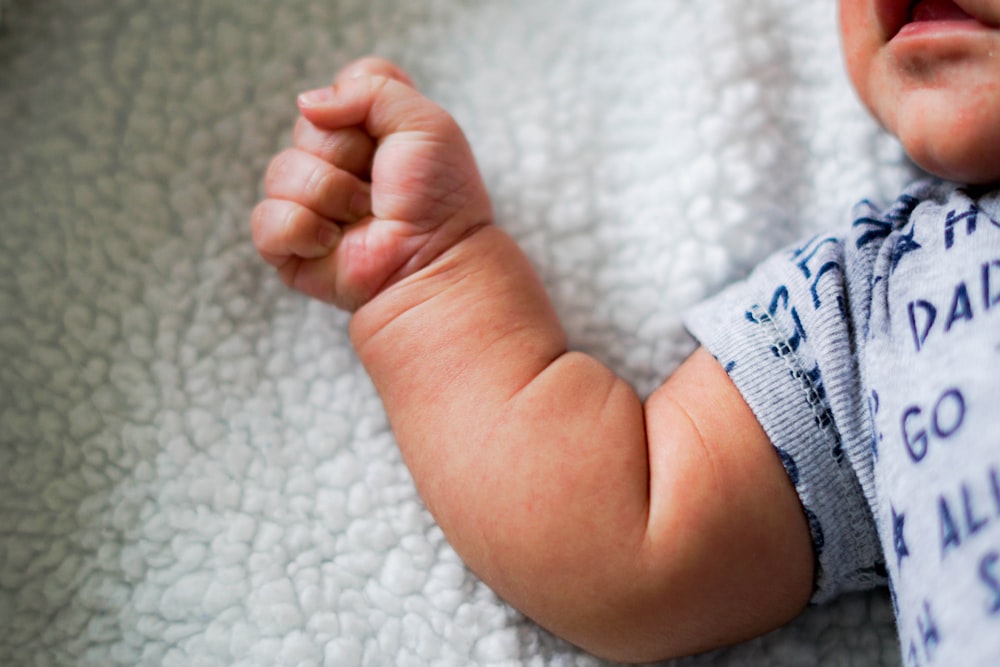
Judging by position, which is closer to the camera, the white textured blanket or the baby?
the baby

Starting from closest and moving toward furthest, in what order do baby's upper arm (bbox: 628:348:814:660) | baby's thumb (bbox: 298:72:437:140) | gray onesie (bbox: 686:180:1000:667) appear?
gray onesie (bbox: 686:180:1000:667) < baby's upper arm (bbox: 628:348:814:660) < baby's thumb (bbox: 298:72:437:140)

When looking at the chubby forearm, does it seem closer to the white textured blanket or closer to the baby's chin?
the white textured blanket

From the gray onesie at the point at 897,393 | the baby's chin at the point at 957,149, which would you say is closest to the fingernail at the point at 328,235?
the gray onesie at the point at 897,393

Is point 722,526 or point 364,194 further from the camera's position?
point 364,194

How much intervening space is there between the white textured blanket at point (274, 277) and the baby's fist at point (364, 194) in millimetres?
69

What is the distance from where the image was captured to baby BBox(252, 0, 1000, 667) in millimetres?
562

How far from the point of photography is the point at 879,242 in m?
0.66

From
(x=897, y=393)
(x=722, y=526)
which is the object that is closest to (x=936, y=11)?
(x=897, y=393)

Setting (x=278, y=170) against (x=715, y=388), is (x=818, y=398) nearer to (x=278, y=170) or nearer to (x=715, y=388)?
(x=715, y=388)

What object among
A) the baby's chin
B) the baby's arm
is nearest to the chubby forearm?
the baby's arm

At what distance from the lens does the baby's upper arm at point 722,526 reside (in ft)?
2.05

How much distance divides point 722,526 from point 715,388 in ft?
0.32

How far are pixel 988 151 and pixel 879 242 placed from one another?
10cm

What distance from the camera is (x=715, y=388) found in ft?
2.17
